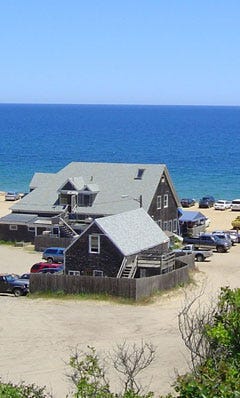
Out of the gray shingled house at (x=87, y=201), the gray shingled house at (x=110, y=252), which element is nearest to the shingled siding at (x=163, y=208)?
the gray shingled house at (x=87, y=201)

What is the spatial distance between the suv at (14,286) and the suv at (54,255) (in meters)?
8.23

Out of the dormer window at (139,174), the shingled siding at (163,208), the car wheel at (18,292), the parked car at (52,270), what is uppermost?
the dormer window at (139,174)

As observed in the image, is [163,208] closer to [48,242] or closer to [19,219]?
[48,242]

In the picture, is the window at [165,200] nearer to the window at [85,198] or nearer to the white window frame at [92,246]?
the window at [85,198]

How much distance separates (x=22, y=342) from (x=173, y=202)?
31153 millimetres

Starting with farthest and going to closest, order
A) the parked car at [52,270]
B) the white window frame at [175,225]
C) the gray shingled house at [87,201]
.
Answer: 1. the white window frame at [175,225]
2. the gray shingled house at [87,201]
3. the parked car at [52,270]

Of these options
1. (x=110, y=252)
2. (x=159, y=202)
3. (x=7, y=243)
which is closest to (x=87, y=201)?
(x=159, y=202)

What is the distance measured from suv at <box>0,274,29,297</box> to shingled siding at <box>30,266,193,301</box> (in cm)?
83

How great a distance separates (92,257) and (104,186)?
17.6 meters

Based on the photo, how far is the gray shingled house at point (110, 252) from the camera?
4406 centimetres

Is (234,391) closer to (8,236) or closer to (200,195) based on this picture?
(8,236)

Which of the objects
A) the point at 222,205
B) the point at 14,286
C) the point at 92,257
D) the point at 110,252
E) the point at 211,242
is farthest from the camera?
the point at 222,205

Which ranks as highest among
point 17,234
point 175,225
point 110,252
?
point 110,252

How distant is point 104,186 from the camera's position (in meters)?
61.9
